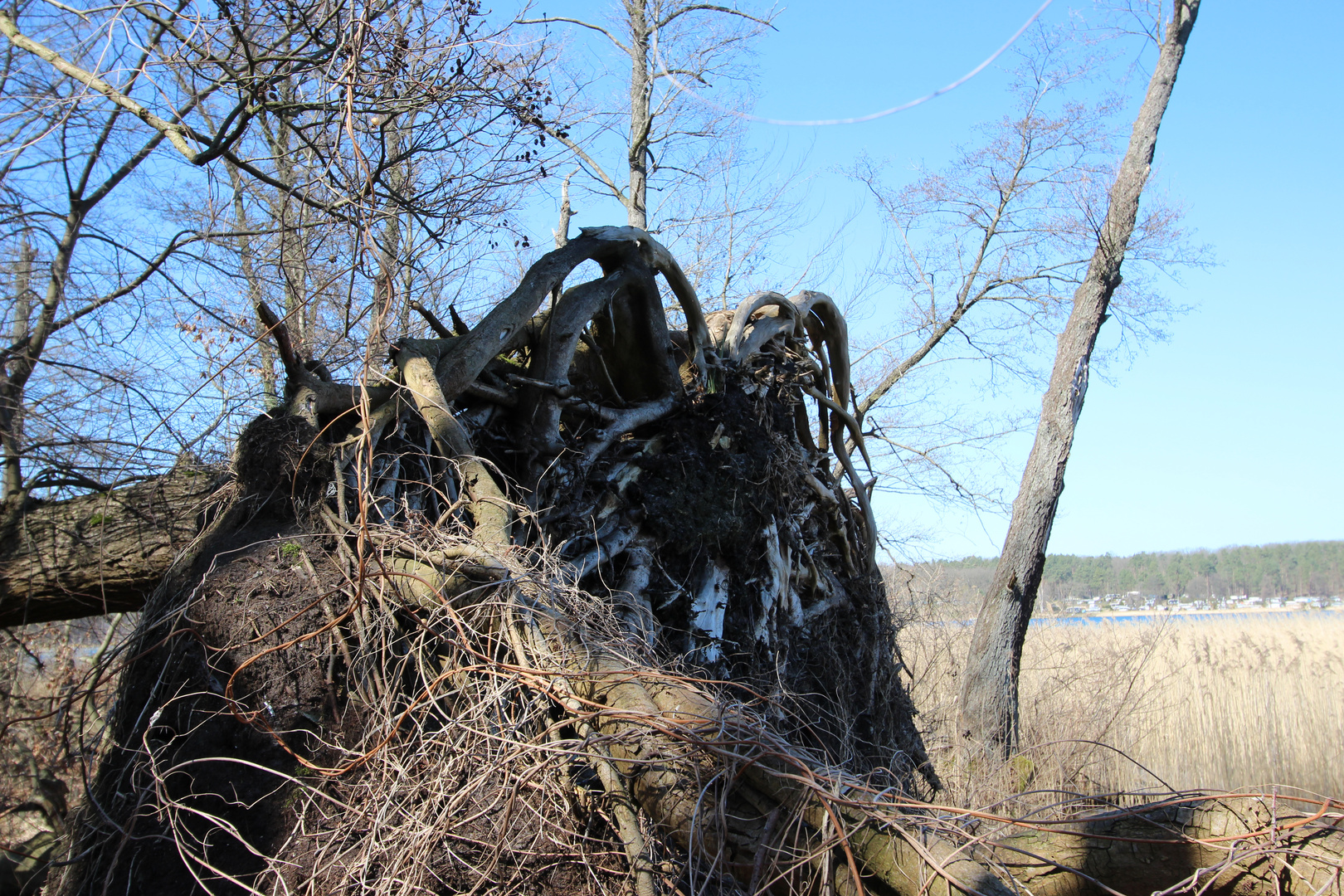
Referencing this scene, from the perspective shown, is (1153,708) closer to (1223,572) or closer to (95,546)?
(95,546)

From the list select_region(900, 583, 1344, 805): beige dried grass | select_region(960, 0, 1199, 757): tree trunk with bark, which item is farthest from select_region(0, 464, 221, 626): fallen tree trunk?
select_region(960, 0, 1199, 757): tree trunk with bark

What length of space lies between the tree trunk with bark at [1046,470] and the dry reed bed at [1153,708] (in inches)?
17.3

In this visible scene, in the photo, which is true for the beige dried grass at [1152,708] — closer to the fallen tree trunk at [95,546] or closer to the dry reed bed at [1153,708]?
the dry reed bed at [1153,708]

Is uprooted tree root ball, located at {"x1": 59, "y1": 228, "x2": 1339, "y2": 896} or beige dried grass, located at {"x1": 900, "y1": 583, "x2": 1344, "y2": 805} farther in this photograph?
beige dried grass, located at {"x1": 900, "y1": 583, "x2": 1344, "y2": 805}

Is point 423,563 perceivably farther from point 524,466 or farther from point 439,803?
point 524,466

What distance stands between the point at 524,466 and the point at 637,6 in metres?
13.1

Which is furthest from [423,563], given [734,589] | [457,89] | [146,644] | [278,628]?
[457,89]

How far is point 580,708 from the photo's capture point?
7.45 feet

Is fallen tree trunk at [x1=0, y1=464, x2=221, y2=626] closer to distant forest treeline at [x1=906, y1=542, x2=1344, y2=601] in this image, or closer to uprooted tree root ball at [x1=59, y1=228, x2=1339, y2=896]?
uprooted tree root ball at [x1=59, y1=228, x2=1339, y2=896]

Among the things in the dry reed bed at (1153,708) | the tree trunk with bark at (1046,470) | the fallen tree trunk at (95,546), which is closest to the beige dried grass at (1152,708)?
the dry reed bed at (1153,708)

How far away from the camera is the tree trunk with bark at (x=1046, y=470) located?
832 cm

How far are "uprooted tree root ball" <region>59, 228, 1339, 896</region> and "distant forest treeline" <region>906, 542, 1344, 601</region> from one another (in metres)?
21.2

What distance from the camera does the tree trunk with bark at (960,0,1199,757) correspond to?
832cm

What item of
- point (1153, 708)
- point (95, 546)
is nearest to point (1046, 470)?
point (1153, 708)
